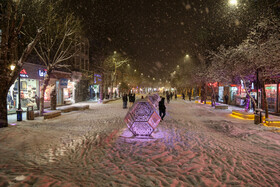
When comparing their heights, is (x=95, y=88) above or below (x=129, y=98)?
above

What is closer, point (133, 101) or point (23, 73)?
point (23, 73)

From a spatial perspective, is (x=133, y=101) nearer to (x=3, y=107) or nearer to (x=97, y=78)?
(x=3, y=107)

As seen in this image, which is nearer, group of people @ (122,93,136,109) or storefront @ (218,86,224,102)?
group of people @ (122,93,136,109)

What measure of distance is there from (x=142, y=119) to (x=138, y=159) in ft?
9.80

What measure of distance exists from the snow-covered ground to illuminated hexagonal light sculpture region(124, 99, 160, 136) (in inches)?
17.4

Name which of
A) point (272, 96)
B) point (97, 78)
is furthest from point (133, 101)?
point (97, 78)

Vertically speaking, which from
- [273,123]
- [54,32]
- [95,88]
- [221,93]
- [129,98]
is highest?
[54,32]

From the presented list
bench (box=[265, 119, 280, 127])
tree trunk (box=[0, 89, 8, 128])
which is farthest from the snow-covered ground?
bench (box=[265, 119, 280, 127])

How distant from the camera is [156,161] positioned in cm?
591

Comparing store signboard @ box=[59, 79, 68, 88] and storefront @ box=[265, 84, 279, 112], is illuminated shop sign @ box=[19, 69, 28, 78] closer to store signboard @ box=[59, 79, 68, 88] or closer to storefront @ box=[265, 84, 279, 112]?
store signboard @ box=[59, 79, 68, 88]

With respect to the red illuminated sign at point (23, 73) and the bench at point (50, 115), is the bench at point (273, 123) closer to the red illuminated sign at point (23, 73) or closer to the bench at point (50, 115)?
the bench at point (50, 115)

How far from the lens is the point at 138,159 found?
6062mm

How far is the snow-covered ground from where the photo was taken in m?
4.66

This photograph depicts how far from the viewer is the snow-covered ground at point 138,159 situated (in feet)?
15.3
